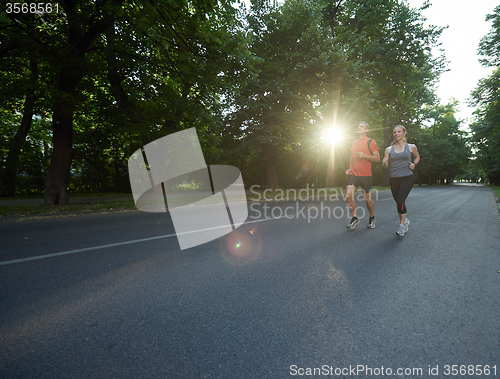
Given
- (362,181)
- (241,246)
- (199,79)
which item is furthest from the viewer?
(199,79)

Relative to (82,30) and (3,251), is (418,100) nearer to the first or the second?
(82,30)

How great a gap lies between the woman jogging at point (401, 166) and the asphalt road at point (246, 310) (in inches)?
43.2

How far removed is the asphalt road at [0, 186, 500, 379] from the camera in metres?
1.63

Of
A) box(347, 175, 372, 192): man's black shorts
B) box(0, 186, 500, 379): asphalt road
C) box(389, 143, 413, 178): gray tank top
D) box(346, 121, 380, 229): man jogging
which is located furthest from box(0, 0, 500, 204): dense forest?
box(0, 186, 500, 379): asphalt road

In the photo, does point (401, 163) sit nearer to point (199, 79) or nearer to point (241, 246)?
point (241, 246)

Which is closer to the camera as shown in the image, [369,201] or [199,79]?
[369,201]

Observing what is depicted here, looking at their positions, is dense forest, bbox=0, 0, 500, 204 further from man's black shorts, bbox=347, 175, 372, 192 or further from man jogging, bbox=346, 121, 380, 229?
→ man's black shorts, bbox=347, 175, 372, 192

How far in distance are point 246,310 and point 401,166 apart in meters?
4.55

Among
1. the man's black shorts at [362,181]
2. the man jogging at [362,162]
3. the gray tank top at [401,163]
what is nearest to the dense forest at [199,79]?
the man jogging at [362,162]

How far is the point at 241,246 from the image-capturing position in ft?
14.5

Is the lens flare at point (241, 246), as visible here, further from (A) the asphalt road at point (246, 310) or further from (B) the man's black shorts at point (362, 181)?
(B) the man's black shorts at point (362, 181)

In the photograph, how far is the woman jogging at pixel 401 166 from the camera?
5191 millimetres

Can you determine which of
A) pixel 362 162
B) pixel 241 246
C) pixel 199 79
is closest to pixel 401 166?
pixel 362 162

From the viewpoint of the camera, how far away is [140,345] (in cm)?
179
